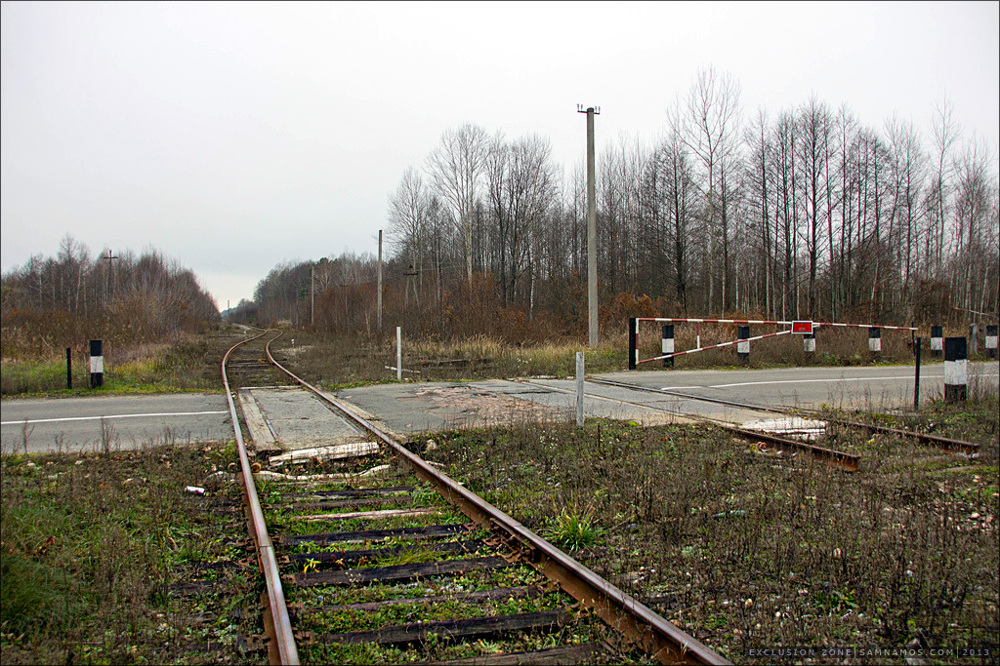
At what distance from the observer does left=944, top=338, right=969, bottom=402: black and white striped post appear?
929 cm

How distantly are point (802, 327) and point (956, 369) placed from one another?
30.2ft

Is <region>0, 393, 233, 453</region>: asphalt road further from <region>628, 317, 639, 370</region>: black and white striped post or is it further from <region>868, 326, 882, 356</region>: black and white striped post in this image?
<region>868, 326, 882, 356</region>: black and white striped post

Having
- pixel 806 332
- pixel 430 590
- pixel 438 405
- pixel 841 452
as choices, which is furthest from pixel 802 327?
pixel 430 590

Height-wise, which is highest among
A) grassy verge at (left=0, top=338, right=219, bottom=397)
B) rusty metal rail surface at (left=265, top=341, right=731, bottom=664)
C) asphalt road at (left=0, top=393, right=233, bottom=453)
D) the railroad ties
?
grassy verge at (left=0, top=338, right=219, bottom=397)

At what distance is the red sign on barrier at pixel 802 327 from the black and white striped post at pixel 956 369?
28.3 feet

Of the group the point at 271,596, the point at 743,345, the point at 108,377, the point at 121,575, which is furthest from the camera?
the point at 743,345

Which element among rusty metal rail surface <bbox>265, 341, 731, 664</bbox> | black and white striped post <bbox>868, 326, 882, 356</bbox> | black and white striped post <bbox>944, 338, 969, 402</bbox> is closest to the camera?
rusty metal rail surface <bbox>265, 341, 731, 664</bbox>

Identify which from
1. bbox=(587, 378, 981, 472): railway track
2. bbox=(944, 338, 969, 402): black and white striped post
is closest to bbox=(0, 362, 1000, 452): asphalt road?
bbox=(944, 338, 969, 402): black and white striped post

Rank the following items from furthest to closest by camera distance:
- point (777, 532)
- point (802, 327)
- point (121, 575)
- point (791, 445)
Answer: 1. point (802, 327)
2. point (791, 445)
3. point (777, 532)
4. point (121, 575)

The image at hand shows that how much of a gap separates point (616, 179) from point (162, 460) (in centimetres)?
4429

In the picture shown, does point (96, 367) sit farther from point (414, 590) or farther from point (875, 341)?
point (875, 341)

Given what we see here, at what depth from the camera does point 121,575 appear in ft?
12.5

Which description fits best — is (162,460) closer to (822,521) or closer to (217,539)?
(217,539)

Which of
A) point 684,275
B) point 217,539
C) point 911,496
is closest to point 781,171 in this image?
point 684,275
